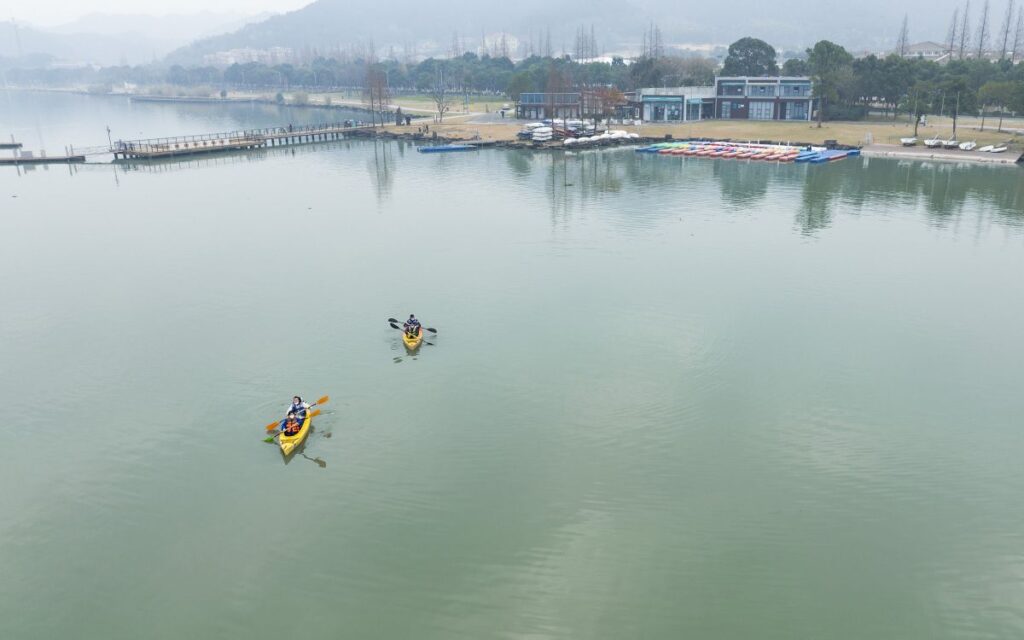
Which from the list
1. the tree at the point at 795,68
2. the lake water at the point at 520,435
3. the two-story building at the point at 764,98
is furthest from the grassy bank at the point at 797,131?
the lake water at the point at 520,435

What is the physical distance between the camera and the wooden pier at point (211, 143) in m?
89.3

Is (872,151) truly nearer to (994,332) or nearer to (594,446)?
(994,332)

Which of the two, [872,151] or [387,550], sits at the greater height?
[872,151]

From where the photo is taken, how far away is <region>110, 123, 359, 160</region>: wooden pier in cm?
8931

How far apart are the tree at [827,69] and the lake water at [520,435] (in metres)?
53.8

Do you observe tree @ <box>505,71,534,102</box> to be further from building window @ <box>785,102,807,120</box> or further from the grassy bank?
building window @ <box>785,102,807,120</box>

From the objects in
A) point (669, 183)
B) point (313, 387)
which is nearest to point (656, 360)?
point (313, 387)

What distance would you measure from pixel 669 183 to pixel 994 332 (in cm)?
4058

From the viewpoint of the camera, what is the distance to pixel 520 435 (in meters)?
24.0

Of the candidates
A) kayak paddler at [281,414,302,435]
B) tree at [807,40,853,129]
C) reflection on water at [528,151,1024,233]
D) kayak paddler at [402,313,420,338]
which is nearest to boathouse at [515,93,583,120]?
reflection on water at [528,151,1024,233]

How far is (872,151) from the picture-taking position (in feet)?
273

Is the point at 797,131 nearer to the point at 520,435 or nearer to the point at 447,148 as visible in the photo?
the point at 447,148

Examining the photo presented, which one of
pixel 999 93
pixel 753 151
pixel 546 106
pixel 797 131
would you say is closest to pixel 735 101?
pixel 797 131

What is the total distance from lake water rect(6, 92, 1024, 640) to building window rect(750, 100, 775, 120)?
2376 inches
